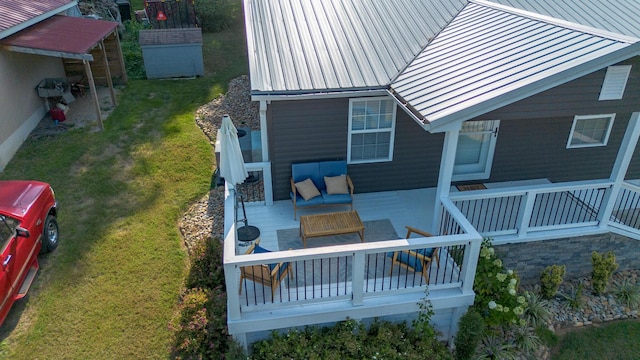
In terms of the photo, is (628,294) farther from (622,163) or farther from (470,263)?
(470,263)

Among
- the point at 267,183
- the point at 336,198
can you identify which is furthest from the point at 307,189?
the point at 267,183

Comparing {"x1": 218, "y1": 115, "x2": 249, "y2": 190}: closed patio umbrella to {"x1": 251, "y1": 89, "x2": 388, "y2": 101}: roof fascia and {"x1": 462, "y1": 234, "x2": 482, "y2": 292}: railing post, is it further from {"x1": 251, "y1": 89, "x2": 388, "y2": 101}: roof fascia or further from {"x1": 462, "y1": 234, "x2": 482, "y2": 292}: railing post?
{"x1": 462, "y1": 234, "x2": 482, "y2": 292}: railing post

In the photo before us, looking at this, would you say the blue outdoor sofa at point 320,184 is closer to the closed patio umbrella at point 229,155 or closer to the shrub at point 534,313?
the closed patio umbrella at point 229,155

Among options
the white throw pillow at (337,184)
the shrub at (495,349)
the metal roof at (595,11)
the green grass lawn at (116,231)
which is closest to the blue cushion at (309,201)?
the white throw pillow at (337,184)

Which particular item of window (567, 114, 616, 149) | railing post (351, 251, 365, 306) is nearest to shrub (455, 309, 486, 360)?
railing post (351, 251, 365, 306)

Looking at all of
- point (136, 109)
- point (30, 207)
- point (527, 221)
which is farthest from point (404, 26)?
point (136, 109)

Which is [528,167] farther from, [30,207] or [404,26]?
[30,207]

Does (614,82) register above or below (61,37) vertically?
above
